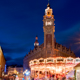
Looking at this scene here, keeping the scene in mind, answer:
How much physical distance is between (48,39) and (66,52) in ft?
32.7

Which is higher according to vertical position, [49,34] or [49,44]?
[49,34]

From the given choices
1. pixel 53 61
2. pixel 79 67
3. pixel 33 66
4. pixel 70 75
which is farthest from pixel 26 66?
pixel 79 67

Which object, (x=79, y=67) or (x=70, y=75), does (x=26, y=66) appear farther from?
(x=79, y=67)

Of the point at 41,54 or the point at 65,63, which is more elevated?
the point at 41,54

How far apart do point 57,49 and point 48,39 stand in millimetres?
5076

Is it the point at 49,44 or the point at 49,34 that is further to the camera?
the point at 49,34

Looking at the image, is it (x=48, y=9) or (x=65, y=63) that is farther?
(x=48, y=9)

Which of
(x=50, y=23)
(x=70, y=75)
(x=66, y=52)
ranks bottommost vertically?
(x=70, y=75)

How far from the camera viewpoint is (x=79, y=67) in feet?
40.8

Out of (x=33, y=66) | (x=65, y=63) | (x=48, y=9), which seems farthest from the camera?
(x=48, y=9)

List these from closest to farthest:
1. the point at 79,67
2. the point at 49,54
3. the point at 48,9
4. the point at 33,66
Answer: the point at 79,67
the point at 33,66
the point at 49,54
the point at 48,9

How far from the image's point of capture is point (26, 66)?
70188 millimetres

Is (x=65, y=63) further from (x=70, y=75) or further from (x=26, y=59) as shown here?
(x=26, y=59)

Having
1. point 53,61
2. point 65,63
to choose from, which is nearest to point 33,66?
point 53,61
